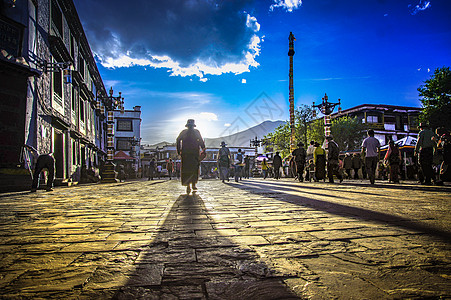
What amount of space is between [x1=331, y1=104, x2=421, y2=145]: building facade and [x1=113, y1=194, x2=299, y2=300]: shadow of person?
44613 mm

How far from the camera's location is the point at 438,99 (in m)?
24.6

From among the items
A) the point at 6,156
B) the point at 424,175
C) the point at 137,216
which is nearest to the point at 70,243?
the point at 137,216

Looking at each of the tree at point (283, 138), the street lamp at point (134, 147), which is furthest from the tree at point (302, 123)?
the street lamp at point (134, 147)

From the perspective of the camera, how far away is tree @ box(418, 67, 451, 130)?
23.9 metres

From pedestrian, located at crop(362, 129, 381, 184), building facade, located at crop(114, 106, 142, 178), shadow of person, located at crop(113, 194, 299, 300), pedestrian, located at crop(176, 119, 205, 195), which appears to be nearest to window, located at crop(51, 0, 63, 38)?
pedestrian, located at crop(176, 119, 205, 195)

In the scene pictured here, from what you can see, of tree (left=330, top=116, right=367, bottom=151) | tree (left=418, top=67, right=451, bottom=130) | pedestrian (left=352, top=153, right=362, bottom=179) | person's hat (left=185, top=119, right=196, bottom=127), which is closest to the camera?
person's hat (left=185, top=119, right=196, bottom=127)

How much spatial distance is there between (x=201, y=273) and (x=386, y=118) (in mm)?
48707

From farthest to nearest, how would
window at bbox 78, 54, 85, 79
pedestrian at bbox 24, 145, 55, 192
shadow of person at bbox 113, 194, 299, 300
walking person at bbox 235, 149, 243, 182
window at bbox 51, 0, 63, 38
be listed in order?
window at bbox 78, 54, 85, 79 → walking person at bbox 235, 149, 243, 182 → window at bbox 51, 0, 63, 38 → pedestrian at bbox 24, 145, 55, 192 → shadow of person at bbox 113, 194, 299, 300

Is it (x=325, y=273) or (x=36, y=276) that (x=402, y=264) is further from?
(x=36, y=276)

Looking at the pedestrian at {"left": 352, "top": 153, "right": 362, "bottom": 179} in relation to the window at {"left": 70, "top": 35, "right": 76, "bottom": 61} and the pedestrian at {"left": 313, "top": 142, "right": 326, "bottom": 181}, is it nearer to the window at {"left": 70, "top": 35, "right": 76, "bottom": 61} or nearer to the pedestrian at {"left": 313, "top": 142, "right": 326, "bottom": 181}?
the pedestrian at {"left": 313, "top": 142, "right": 326, "bottom": 181}

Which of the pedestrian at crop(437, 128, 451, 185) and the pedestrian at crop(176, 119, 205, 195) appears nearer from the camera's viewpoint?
the pedestrian at crop(176, 119, 205, 195)

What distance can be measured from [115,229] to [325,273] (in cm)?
203

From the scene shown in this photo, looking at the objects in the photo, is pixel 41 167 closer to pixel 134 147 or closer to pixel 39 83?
pixel 39 83

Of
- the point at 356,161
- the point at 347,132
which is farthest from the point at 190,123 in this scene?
the point at 347,132
